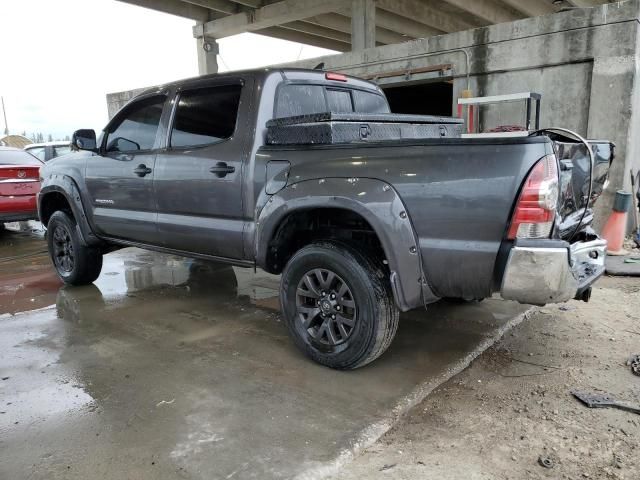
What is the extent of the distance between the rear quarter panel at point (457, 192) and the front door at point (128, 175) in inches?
85.4

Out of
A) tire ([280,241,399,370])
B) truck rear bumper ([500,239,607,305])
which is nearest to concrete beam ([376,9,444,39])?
tire ([280,241,399,370])

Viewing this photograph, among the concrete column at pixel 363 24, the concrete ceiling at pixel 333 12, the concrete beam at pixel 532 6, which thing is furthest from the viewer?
the concrete beam at pixel 532 6

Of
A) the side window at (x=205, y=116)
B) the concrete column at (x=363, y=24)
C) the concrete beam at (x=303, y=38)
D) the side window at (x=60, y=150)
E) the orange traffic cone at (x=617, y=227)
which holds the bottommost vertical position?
the orange traffic cone at (x=617, y=227)

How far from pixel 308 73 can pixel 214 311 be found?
230 cm

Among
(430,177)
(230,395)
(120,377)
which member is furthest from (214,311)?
(430,177)

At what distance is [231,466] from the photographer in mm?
2324

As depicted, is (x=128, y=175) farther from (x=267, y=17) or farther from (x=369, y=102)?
(x=267, y=17)

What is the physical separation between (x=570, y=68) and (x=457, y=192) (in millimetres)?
5726

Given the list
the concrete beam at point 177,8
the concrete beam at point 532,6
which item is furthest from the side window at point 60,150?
the concrete beam at point 532,6

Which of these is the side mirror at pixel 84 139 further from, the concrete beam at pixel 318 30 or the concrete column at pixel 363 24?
the concrete beam at pixel 318 30

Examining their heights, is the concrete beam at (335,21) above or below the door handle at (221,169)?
above

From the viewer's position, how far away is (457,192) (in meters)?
2.63

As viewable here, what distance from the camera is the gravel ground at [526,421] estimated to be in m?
2.29

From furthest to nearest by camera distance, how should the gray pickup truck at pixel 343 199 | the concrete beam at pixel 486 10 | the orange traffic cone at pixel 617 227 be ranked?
1. the concrete beam at pixel 486 10
2. the orange traffic cone at pixel 617 227
3. the gray pickup truck at pixel 343 199
